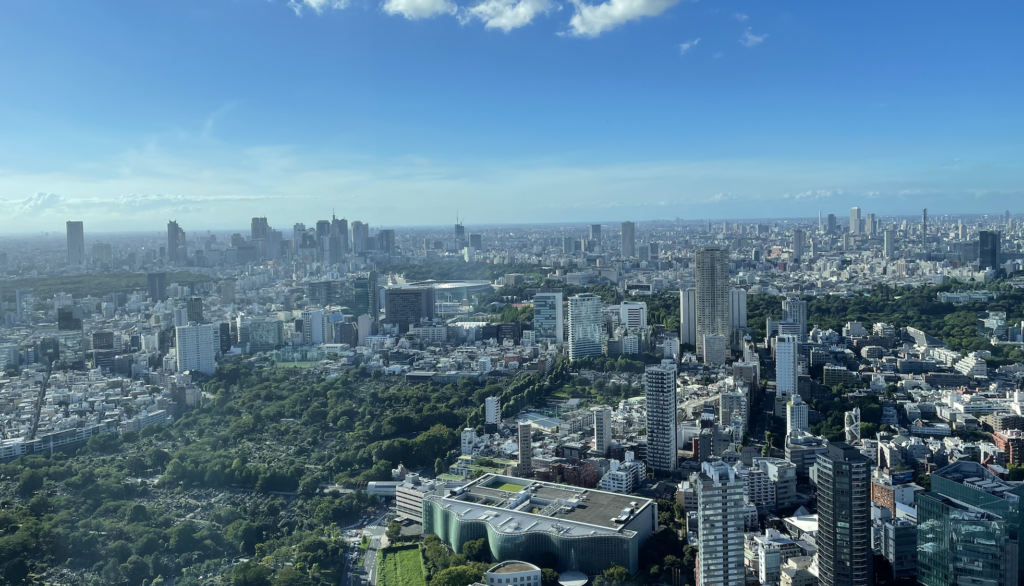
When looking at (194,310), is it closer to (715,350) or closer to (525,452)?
(715,350)

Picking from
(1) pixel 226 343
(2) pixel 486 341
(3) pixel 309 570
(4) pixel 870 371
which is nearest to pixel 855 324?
(4) pixel 870 371

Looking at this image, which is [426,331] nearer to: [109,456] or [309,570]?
[109,456]

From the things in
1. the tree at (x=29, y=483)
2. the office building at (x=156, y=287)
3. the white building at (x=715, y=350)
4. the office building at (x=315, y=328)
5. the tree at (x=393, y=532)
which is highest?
the office building at (x=156, y=287)

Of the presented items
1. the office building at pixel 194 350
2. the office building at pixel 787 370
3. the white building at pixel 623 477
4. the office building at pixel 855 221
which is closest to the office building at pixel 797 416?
the office building at pixel 787 370

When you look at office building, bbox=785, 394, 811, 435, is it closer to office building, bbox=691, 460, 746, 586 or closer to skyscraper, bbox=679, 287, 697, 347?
office building, bbox=691, 460, 746, 586

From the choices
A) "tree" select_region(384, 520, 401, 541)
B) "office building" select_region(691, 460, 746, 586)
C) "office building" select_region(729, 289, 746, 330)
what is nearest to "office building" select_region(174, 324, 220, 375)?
"tree" select_region(384, 520, 401, 541)

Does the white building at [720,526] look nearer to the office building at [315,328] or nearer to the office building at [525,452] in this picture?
the office building at [525,452]
